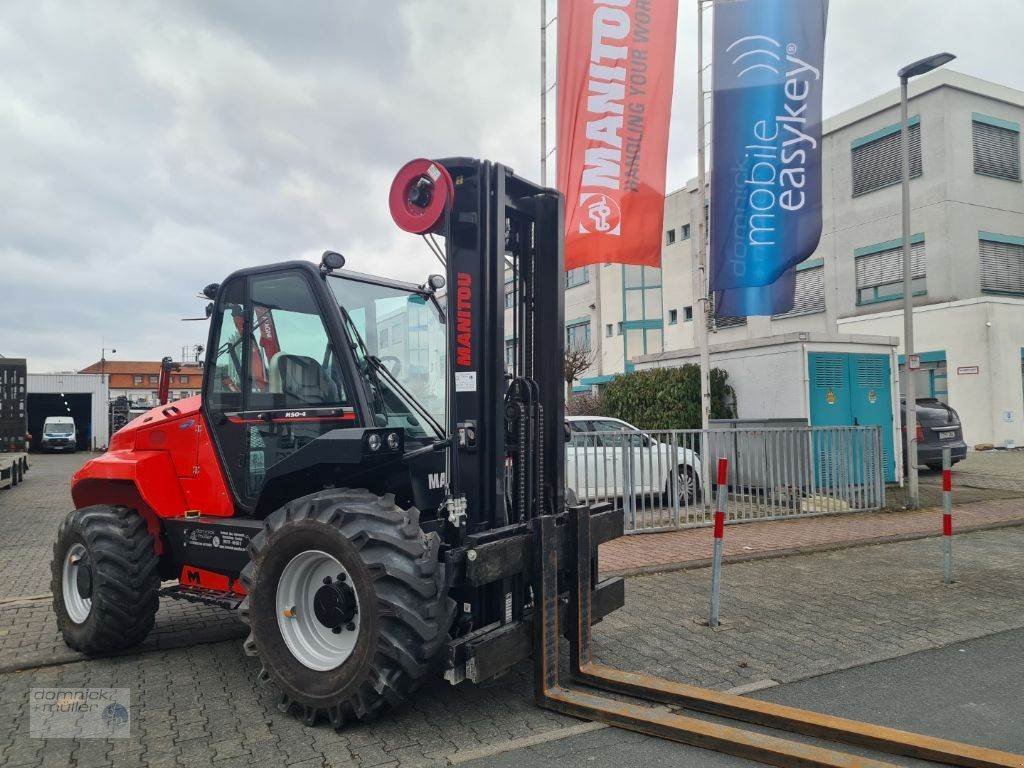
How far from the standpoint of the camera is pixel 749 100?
40.9 ft

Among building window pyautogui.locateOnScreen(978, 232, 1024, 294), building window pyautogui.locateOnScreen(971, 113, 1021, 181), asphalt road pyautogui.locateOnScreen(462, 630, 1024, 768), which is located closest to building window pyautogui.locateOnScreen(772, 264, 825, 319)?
building window pyautogui.locateOnScreen(978, 232, 1024, 294)

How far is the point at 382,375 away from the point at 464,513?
104 centimetres

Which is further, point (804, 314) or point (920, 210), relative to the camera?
point (804, 314)

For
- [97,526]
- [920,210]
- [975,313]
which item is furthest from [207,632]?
[920,210]

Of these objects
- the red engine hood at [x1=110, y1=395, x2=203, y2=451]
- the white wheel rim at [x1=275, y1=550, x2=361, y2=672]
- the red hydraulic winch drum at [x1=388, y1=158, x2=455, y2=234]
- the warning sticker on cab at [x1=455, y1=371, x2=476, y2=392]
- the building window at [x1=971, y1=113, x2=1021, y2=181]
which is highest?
the building window at [x1=971, y1=113, x2=1021, y2=181]

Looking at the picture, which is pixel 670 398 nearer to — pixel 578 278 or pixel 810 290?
pixel 810 290

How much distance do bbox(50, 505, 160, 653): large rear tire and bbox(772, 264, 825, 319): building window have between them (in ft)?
96.2

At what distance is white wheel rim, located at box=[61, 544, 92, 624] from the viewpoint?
18.5 ft

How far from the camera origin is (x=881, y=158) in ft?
94.6

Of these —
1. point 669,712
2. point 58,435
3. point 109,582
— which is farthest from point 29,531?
point 58,435

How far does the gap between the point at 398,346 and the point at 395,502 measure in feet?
3.37

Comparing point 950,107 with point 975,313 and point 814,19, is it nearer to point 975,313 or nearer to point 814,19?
point 975,313

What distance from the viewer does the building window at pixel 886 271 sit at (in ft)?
90.6

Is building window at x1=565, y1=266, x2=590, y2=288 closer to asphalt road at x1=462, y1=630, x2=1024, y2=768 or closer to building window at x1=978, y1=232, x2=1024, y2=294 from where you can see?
building window at x1=978, y1=232, x2=1024, y2=294
